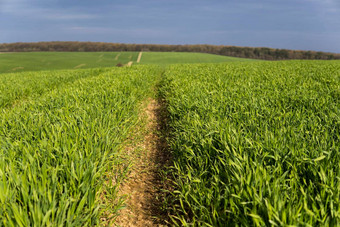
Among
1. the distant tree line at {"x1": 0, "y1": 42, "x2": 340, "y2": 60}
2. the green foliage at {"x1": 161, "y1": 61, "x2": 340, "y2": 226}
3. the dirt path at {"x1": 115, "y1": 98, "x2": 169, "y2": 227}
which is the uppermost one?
the distant tree line at {"x1": 0, "y1": 42, "x2": 340, "y2": 60}

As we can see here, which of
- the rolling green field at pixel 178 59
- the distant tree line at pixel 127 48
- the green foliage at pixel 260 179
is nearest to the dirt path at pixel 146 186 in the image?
the green foliage at pixel 260 179

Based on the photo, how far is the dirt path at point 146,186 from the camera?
2.82 meters

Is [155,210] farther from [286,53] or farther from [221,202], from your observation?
[286,53]

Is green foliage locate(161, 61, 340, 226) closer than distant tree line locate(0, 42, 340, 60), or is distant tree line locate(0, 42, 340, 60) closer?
green foliage locate(161, 61, 340, 226)

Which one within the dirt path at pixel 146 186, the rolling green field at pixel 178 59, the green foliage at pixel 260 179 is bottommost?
the dirt path at pixel 146 186

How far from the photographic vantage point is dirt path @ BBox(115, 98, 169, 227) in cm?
282

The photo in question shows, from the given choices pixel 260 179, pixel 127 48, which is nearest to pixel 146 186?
pixel 260 179

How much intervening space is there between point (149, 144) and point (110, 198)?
2.38 m

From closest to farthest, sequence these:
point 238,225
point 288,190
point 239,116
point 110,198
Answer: point 238,225 → point 288,190 → point 110,198 → point 239,116

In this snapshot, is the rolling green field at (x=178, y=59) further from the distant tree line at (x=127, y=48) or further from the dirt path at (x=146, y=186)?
the dirt path at (x=146, y=186)

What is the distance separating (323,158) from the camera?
225 cm

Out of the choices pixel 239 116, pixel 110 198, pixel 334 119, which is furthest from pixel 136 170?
pixel 334 119

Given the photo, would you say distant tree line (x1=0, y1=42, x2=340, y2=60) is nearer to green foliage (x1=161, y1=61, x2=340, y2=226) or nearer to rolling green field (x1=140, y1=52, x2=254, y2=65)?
rolling green field (x1=140, y1=52, x2=254, y2=65)

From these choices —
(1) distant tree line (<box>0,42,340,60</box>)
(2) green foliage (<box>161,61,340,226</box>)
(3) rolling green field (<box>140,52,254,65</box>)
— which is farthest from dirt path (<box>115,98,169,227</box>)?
(1) distant tree line (<box>0,42,340,60</box>)
